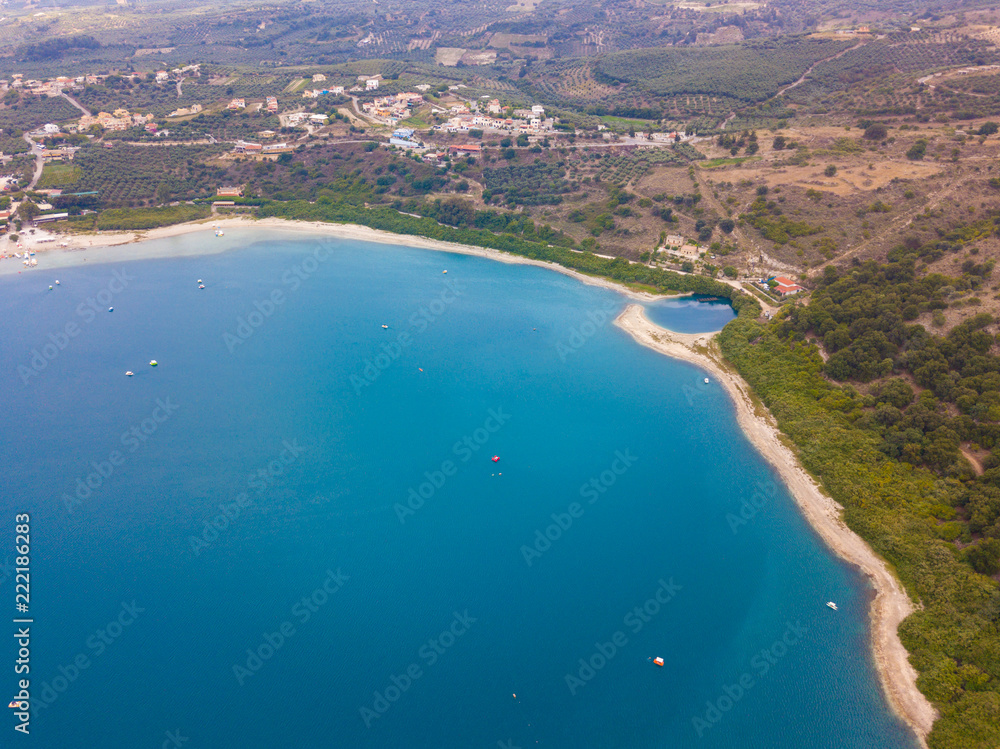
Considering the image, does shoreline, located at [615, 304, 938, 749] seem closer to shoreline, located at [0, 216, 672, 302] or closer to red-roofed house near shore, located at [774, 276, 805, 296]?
shoreline, located at [0, 216, 672, 302]

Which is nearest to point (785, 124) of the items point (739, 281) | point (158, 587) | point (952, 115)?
point (952, 115)

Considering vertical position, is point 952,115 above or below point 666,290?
above

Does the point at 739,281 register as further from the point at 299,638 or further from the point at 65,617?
the point at 65,617
